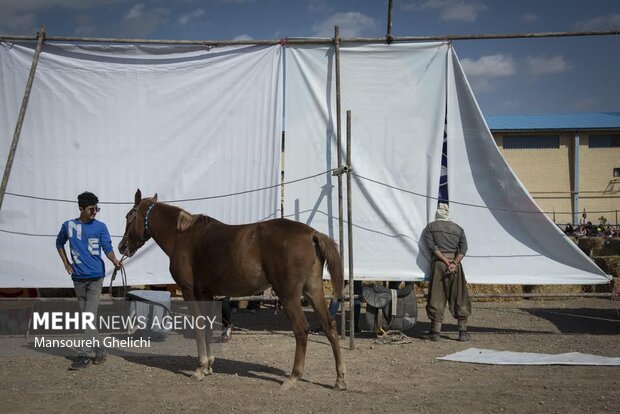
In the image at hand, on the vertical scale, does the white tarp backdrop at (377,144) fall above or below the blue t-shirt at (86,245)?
above

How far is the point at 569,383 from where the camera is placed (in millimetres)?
6426

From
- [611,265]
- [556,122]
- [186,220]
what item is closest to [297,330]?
[186,220]

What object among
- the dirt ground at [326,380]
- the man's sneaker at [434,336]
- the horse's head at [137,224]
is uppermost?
the horse's head at [137,224]

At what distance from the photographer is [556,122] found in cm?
3481

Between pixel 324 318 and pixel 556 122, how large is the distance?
104 feet

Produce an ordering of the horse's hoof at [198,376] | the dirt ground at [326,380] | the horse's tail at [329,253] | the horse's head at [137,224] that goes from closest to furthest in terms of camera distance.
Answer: the dirt ground at [326,380]
the horse's tail at [329,253]
the horse's hoof at [198,376]
the horse's head at [137,224]

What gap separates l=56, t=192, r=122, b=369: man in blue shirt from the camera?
23.6 ft

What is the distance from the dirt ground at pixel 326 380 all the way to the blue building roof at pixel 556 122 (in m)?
25.7

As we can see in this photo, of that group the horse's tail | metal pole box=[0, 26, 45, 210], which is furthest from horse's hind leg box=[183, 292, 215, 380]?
metal pole box=[0, 26, 45, 210]

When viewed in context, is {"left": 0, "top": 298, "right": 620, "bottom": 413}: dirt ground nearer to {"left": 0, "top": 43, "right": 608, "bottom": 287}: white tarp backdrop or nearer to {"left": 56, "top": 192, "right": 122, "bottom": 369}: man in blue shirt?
{"left": 56, "top": 192, "right": 122, "bottom": 369}: man in blue shirt

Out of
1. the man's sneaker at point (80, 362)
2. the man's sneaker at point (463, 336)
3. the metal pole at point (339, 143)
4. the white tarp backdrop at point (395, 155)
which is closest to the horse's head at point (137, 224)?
the man's sneaker at point (80, 362)

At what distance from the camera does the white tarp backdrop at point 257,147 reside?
29.5 feet

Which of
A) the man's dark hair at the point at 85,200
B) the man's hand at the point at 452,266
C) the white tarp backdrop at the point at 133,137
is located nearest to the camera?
the man's dark hair at the point at 85,200

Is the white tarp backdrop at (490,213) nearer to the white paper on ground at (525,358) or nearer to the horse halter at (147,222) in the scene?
the white paper on ground at (525,358)
